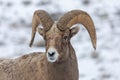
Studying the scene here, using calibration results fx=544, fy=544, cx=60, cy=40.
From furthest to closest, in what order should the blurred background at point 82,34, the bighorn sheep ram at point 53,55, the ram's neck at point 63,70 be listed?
the blurred background at point 82,34 < the ram's neck at point 63,70 < the bighorn sheep ram at point 53,55

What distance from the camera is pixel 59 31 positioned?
34.5 feet

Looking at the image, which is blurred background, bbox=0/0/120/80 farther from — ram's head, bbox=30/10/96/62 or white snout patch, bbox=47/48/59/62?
white snout patch, bbox=47/48/59/62

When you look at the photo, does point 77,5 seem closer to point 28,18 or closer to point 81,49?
point 28,18

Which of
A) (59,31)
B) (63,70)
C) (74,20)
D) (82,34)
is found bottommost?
(63,70)

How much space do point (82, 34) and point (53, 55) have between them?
11422 millimetres

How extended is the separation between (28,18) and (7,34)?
1609mm

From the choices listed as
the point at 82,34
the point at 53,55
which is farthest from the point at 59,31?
the point at 82,34

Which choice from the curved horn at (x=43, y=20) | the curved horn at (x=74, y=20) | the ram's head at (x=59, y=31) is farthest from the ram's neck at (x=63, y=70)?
the curved horn at (x=43, y=20)

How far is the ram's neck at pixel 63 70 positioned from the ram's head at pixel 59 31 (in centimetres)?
20

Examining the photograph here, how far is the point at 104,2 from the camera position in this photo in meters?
24.4

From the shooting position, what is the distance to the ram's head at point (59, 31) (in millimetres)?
10219

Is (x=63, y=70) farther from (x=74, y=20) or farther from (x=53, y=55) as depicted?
(x=74, y=20)

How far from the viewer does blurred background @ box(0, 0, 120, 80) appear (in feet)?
61.1

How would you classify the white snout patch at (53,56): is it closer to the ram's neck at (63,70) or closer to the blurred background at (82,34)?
the ram's neck at (63,70)
